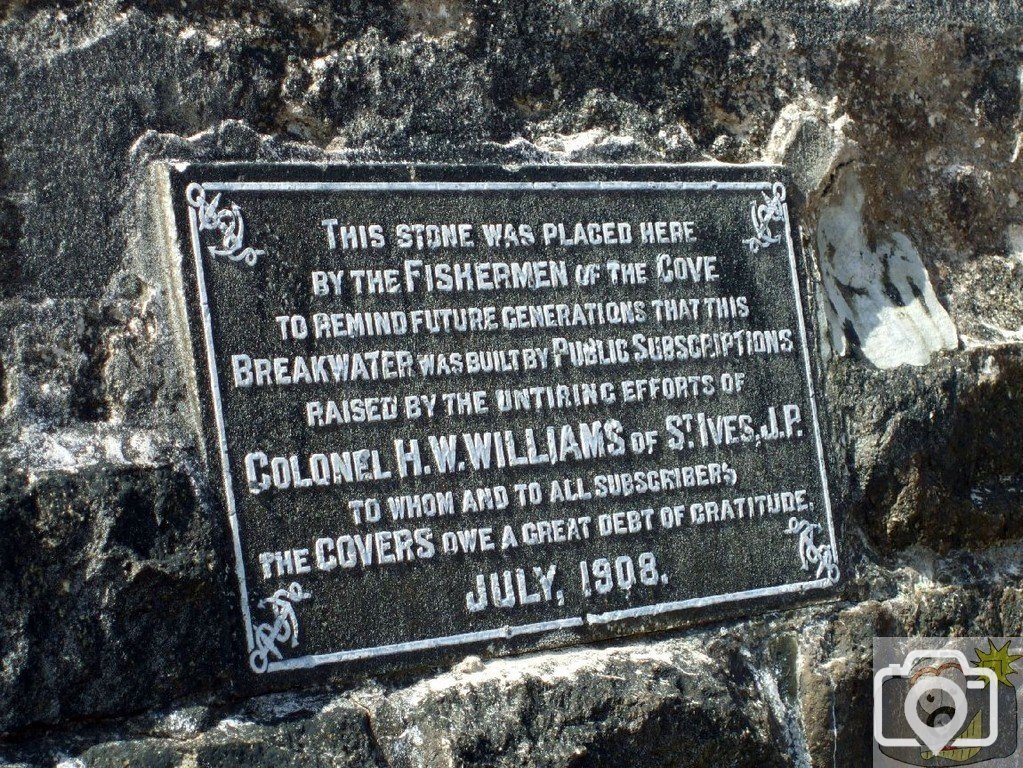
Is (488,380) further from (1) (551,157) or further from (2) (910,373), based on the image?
(2) (910,373)

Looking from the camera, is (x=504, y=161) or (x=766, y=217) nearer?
(x=504, y=161)

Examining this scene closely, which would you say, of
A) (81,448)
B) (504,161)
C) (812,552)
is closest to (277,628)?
(81,448)

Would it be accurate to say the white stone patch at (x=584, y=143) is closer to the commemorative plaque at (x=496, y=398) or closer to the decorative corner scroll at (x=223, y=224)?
the commemorative plaque at (x=496, y=398)

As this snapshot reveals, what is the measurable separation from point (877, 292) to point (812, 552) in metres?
0.66

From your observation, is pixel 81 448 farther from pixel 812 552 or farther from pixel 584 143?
pixel 812 552

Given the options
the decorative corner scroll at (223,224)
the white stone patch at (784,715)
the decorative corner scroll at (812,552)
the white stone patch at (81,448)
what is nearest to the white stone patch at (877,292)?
the decorative corner scroll at (812,552)

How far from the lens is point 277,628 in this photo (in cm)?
200

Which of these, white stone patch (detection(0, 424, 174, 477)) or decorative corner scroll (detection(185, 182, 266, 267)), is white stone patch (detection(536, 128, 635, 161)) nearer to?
decorative corner scroll (detection(185, 182, 266, 267))

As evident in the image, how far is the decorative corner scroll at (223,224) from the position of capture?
2068mm

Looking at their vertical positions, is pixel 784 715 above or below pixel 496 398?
below

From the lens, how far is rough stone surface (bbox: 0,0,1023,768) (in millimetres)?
1886

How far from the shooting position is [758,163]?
257cm

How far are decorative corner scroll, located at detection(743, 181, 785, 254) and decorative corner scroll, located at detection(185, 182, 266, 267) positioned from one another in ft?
3.64

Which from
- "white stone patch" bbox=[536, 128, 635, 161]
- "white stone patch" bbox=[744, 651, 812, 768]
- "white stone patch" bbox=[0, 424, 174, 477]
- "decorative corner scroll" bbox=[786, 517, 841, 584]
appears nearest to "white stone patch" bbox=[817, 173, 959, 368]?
"decorative corner scroll" bbox=[786, 517, 841, 584]
